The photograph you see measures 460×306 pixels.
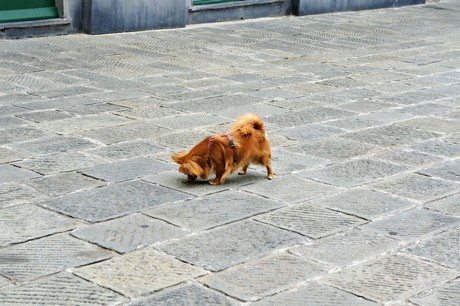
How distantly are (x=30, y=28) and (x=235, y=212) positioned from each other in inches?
270

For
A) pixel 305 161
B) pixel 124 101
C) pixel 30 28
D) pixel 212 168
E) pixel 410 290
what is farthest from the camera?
pixel 30 28

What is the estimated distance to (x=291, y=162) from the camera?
6.52 meters

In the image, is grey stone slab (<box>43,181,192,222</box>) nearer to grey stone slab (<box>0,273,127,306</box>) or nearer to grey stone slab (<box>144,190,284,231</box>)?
grey stone slab (<box>144,190,284,231</box>)

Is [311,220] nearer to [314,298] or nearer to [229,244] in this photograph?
[229,244]

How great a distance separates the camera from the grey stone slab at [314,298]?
414cm

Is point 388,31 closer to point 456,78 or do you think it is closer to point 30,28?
point 456,78

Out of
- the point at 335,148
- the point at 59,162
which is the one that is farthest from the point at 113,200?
the point at 335,148

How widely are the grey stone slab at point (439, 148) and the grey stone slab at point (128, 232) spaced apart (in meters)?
2.70

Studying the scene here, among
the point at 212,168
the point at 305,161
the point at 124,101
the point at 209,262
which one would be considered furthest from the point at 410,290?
the point at 124,101

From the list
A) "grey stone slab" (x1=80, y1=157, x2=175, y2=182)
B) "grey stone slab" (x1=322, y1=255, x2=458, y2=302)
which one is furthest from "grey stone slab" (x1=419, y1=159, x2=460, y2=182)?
"grey stone slab" (x1=80, y1=157, x2=175, y2=182)

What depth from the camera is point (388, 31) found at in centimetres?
1378

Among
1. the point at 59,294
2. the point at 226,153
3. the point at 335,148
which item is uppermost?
the point at 226,153

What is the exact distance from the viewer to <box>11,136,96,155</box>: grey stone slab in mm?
6594

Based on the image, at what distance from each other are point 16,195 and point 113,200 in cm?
60
